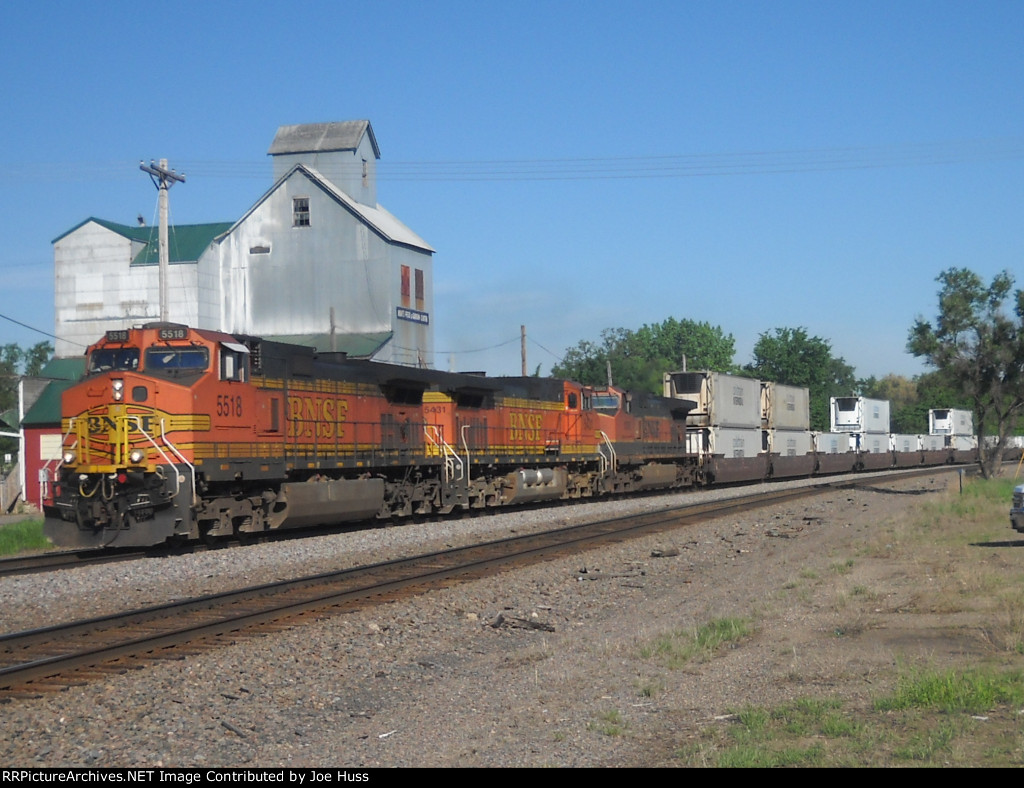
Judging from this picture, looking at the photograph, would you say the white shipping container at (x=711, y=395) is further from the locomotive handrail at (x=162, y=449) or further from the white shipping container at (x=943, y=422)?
the white shipping container at (x=943, y=422)

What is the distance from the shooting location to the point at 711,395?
137ft

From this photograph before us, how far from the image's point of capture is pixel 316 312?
52469 mm

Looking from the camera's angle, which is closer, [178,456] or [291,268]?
[178,456]

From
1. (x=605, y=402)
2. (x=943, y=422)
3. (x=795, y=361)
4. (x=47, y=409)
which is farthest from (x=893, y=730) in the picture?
(x=795, y=361)

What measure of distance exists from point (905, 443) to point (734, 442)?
25498 mm

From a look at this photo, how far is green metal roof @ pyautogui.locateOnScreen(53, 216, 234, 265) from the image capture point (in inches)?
2143

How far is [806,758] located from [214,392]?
14528mm

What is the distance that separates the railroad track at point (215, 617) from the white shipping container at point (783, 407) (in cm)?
2928

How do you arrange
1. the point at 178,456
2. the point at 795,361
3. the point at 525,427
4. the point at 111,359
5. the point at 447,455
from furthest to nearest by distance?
the point at 795,361 < the point at 525,427 < the point at 447,455 < the point at 111,359 < the point at 178,456

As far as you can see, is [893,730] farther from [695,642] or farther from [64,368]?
[64,368]

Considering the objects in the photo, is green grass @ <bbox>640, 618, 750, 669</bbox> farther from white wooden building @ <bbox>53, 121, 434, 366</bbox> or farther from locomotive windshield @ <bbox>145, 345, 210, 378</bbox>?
white wooden building @ <bbox>53, 121, 434, 366</bbox>

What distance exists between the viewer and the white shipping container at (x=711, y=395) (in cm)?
4169

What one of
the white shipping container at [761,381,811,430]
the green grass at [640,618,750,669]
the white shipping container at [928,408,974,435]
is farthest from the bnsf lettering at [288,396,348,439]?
the white shipping container at [928,408,974,435]

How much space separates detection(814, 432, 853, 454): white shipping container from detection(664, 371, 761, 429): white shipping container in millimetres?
10597
